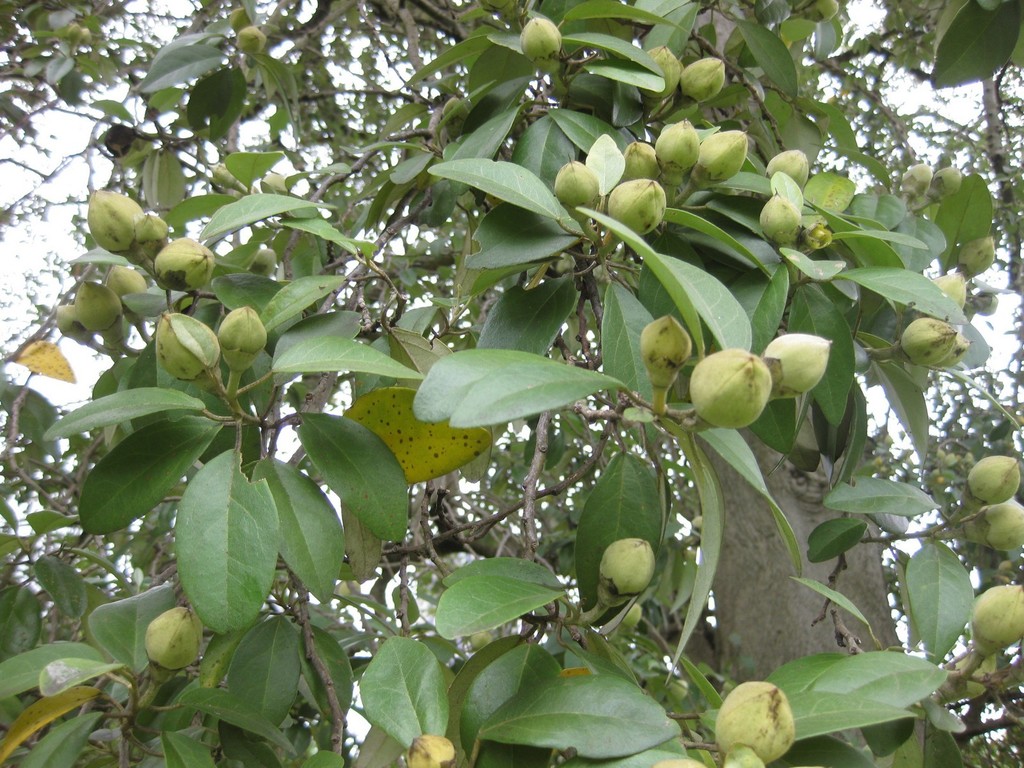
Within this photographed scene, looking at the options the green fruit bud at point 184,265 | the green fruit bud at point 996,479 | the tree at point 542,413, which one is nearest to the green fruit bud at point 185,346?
the tree at point 542,413

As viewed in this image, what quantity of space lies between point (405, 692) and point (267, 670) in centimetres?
29

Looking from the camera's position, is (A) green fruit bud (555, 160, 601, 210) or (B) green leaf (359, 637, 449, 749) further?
(A) green fruit bud (555, 160, 601, 210)

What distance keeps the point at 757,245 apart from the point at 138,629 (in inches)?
28.8

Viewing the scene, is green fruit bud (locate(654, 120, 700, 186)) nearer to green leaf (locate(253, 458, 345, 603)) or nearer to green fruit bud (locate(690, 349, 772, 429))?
green fruit bud (locate(690, 349, 772, 429))

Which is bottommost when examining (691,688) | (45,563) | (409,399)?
(691,688)

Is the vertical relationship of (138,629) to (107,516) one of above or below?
below

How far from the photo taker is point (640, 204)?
27.4 inches

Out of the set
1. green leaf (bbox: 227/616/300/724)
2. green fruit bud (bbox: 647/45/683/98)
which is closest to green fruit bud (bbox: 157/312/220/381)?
green leaf (bbox: 227/616/300/724)

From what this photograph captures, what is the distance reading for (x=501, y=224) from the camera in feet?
2.55

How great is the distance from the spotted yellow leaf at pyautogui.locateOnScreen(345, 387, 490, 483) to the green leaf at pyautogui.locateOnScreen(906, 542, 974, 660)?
1.46ft

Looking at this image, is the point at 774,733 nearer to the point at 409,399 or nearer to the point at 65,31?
the point at 409,399

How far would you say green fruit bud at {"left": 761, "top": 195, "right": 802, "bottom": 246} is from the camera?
75cm

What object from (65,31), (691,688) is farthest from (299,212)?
(691,688)

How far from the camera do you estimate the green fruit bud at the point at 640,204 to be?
69cm
